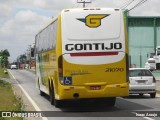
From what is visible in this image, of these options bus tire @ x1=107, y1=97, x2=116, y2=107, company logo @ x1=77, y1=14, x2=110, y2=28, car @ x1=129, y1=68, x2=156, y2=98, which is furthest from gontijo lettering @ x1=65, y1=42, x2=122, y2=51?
car @ x1=129, y1=68, x2=156, y2=98

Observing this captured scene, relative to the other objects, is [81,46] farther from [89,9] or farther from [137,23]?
[137,23]

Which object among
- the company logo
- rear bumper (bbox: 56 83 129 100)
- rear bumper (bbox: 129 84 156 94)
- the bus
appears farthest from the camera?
rear bumper (bbox: 129 84 156 94)

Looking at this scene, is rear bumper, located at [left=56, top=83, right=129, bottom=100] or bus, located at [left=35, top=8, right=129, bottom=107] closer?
rear bumper, located at [left=56, top=83, right=129, bottom=100]

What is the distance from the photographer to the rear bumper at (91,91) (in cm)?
1648

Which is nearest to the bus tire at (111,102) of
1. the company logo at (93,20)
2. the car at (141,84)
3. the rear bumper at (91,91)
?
the rear bumper at (91,91)

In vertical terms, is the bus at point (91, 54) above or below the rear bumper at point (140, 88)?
above

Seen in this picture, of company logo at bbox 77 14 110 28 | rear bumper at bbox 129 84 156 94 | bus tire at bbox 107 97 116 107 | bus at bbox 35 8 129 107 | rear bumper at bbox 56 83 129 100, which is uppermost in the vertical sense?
company logo at bbox 77 14 110 28

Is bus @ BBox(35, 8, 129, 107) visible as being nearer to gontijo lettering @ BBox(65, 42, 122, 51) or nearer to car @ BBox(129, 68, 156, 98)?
gontijo lettering @ BBox(65, 42, 122, 51)

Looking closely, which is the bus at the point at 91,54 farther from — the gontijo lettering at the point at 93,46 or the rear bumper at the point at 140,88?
the rear bumper at the point at 140,88

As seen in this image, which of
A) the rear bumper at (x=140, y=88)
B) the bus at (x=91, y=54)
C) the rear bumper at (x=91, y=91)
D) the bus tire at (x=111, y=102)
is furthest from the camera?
the rear bumper at (x=140, y=88)

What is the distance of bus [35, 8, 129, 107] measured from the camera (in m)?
16.6

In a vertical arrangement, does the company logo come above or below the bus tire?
above

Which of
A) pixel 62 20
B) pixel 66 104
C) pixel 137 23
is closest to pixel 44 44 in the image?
pixel 66 104

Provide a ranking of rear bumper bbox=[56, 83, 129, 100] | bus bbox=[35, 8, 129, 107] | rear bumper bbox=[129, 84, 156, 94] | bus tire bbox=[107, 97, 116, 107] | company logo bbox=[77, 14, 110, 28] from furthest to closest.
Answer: rear bumper bbox=[129, 84, 156, 94] < bus tire bbox=[107, 97, 116, 107] < company logo bbox=[77, 14, 110, 28] < bus bbox=[35, 8, 129, 107] < rear bumper bbox=[56, 83, 129, 100]
